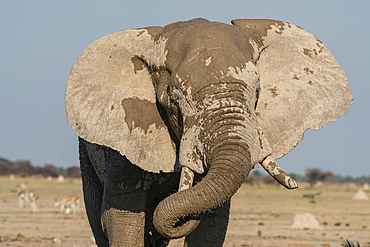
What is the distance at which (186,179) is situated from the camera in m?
5.10

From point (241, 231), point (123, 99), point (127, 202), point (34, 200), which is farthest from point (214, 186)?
point (34, 200)

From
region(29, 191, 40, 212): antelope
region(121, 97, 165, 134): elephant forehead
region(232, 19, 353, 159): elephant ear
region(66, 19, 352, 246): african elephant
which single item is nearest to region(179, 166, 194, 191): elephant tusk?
region(66, 19, 352, 246): african elephant

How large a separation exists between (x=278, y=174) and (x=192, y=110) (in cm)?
77

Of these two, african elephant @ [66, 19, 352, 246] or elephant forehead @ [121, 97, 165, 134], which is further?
elephant forehead @ [121, 97, 165, 134]

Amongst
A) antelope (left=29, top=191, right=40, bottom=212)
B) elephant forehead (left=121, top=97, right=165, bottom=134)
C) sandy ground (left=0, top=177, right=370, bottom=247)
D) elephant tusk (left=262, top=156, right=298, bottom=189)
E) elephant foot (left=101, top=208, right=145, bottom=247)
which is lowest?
antelope (left=29, top=191, right=40, bottom=212)

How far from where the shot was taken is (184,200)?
489 centimetres

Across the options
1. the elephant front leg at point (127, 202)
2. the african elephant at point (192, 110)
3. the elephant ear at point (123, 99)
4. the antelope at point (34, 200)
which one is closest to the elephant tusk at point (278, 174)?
the african elephant at point (192, 110)

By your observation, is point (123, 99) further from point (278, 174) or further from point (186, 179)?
point (278, 174)

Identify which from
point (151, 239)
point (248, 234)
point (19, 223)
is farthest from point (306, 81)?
point (19, 223)

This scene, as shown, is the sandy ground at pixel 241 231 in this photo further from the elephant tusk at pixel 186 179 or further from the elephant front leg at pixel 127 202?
the elephant tusk at pixel 186 179

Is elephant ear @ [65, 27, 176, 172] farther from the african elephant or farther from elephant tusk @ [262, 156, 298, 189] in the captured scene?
elephant tusk @ [262, 156, 298, 189]

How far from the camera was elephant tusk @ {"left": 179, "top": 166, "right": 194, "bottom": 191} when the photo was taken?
199 inches

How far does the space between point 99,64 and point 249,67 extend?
1.52 m

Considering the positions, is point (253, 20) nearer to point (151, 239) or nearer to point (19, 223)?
point (151, 239)
